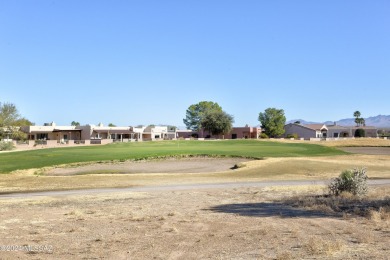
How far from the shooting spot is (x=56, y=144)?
98.5 meters

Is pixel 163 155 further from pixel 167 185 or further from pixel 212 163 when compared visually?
pixel 167 185

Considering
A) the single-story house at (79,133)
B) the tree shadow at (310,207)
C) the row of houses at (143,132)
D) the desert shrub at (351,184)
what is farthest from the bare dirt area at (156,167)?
the row of houses at (143,132)

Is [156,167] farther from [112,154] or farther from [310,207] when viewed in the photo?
[310,207]

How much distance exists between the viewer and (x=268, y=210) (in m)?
17.9

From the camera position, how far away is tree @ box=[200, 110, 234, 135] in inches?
5910

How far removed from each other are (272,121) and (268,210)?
148605mm

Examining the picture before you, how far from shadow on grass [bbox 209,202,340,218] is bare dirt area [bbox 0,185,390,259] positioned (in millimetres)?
37

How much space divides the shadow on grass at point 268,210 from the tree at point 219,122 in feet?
427

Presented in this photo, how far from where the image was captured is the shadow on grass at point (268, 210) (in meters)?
16.5

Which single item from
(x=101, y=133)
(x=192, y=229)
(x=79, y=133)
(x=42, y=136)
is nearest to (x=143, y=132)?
(x=101, y=133)

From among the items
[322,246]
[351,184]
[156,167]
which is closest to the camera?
[322,246]

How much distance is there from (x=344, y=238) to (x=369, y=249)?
4.59 ft

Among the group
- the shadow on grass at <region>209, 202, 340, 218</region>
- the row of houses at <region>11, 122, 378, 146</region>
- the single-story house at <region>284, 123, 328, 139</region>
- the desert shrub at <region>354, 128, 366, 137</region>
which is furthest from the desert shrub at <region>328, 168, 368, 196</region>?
the desert shrub at <region>354, 128, 366, 137</region>

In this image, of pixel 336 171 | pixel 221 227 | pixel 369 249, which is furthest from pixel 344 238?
pixel 336 171
